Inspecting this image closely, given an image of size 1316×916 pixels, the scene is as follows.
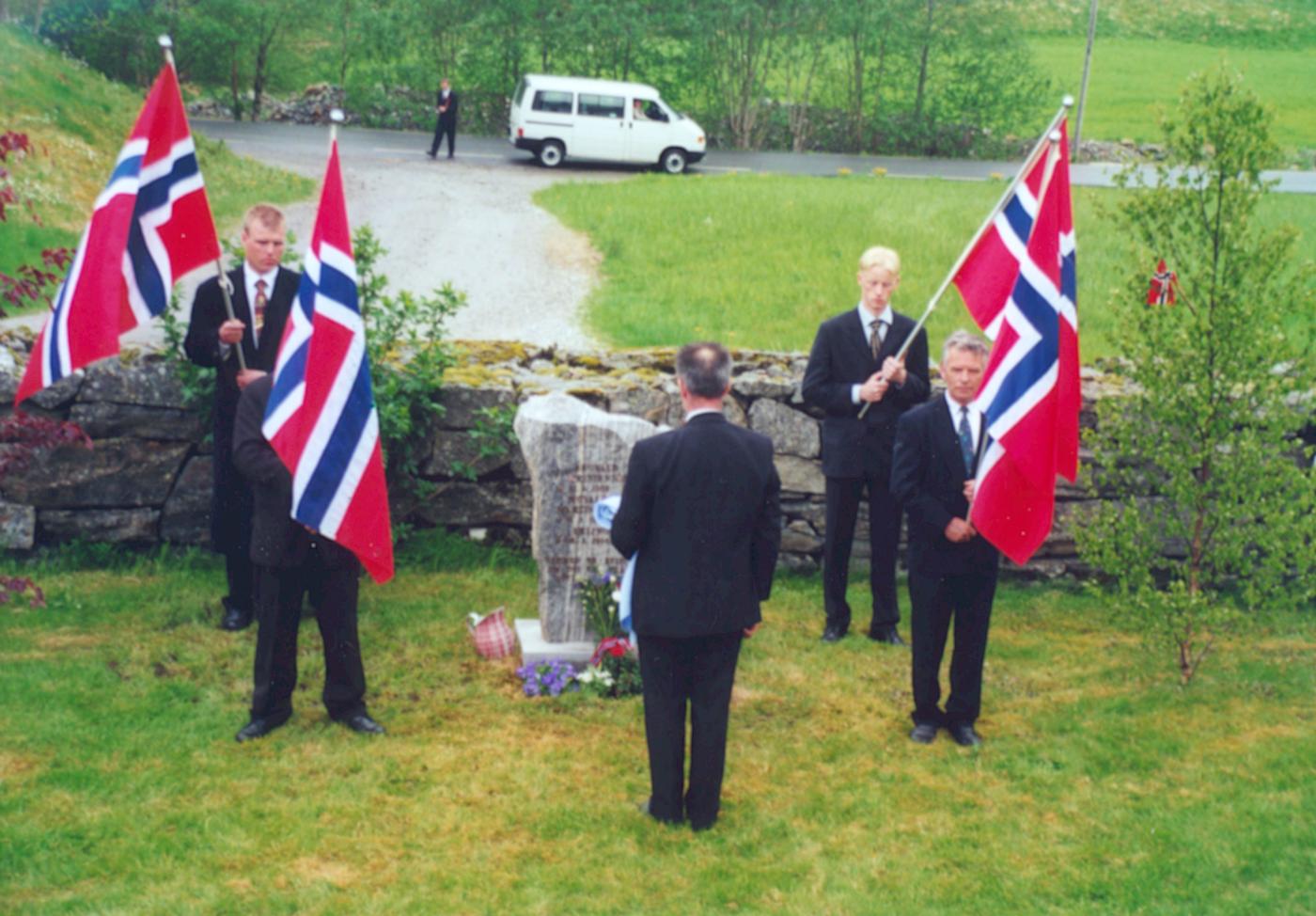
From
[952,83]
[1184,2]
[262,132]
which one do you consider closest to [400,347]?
[262,132]

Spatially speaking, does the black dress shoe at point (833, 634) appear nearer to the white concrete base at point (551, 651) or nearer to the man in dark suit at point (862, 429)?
the man in dark suit at point (862, 429)

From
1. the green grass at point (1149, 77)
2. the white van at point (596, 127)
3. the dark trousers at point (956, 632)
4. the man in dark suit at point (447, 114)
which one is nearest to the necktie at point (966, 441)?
the dark trousers at point (956, 632)

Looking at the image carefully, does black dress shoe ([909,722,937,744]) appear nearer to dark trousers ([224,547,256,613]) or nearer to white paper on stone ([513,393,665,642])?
white paper on stone ([513,393,665,642])

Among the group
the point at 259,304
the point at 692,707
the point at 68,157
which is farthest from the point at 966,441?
the point at 68,157

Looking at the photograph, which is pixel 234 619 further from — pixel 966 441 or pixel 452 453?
pixel 966 441

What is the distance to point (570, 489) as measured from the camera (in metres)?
7.41

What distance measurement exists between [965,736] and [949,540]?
38.0 inches

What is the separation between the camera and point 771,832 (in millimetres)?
5742

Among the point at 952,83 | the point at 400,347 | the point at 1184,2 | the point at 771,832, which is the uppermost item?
the point at 1184,2

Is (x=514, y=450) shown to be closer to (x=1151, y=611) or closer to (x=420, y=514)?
(x=420, y=514)

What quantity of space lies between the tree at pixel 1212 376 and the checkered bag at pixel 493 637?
3.18 m

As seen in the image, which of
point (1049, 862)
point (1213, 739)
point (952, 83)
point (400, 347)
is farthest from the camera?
point (952, 83)

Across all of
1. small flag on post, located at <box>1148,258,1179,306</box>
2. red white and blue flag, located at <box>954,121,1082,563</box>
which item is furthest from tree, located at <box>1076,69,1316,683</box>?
red white and blue flag, located at <box>954,121,1082,563</box>

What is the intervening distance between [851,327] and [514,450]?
2.37m
